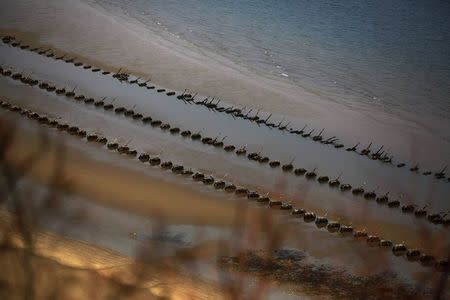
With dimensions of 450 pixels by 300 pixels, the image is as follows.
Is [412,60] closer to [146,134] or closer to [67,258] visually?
[146,134]

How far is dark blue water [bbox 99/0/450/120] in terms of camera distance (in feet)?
45.4

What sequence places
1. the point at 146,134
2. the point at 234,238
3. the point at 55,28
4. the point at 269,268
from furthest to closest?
the point at 55,28, the point at 146,134, the point at 234,238, the point at 269,268

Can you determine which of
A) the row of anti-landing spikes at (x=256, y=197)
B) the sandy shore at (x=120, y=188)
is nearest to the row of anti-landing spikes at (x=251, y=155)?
the row of anti-landing spikes at (x=256, y=197)

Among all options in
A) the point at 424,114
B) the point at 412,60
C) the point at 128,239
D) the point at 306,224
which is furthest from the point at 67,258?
the point at 412,60

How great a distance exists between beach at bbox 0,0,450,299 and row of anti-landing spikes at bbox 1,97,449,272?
3cm

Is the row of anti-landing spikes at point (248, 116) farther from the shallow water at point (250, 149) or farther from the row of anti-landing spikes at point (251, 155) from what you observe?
the row of anti-landing spikes at point (251, 155)

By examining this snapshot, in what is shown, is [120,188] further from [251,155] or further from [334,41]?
[334,41]

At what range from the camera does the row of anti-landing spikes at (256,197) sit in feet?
25.3

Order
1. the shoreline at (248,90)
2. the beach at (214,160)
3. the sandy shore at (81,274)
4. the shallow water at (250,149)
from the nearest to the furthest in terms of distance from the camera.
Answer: the sandy shore at (81,274) < the beach at (214,160) < the shallow water at (250,149) < the shoreline at (248,90)

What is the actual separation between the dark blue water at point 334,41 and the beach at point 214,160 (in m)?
0.96

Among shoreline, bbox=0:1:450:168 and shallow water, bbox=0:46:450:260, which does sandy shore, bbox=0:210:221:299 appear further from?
shoreline, bbox=0:1:450:168

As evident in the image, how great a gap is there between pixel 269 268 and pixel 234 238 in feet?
2.48

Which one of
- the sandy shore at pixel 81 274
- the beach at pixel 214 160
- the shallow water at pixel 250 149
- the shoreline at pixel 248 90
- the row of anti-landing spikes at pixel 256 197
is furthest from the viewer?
the shoreline at pixel 248 90

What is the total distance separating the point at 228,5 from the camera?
65.4 feet
